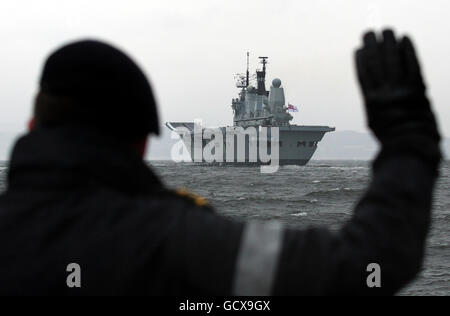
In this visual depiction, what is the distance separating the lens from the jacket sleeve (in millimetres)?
980

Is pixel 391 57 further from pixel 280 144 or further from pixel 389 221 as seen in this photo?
pixel 280 144

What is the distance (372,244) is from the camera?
980 mm

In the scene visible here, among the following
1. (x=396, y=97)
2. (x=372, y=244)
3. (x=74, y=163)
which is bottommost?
(x=372, y=244)

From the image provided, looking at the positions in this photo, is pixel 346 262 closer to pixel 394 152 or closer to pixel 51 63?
pixel 394 152

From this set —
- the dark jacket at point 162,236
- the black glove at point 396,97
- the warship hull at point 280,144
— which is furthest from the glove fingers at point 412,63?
the warship hull at point 280,144

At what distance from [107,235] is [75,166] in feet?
0.50

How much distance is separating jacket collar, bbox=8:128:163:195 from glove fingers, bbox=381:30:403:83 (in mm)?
506

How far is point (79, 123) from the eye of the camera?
3.88 feet

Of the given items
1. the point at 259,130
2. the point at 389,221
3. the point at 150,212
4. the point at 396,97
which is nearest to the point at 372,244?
the point at 389,221

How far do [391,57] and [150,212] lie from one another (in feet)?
1.75

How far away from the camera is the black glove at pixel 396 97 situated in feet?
3.46

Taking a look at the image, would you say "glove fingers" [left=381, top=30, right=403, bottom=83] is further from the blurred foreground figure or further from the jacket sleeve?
the jacket sleeve
